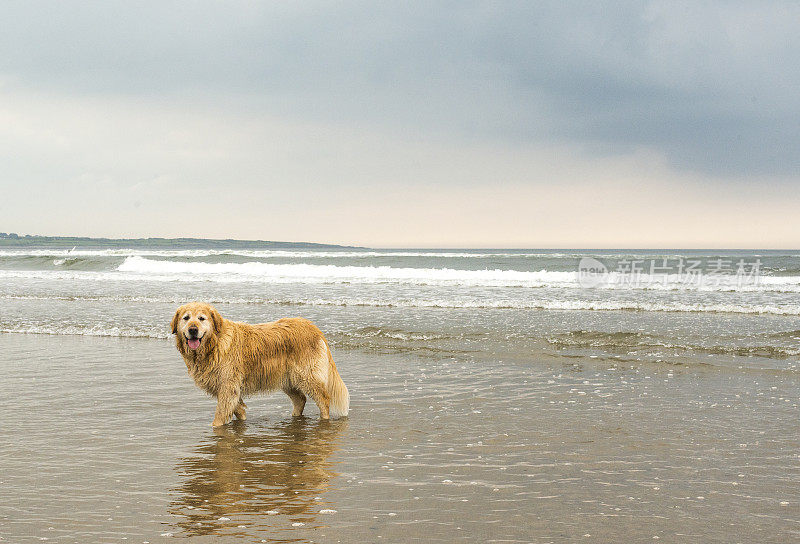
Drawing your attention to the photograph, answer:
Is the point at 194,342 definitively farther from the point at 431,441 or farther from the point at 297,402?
the point at 431,441

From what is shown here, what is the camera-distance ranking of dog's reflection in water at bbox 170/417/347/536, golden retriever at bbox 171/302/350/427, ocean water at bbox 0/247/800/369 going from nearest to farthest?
dog's reflection in water at bbox 170/417/347/536
golden retriever at bbox 171/302/350/427
ocean water at bbox 0/247/800/369

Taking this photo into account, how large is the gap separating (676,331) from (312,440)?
961 cm

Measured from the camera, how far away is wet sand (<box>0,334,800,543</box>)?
4039 mm

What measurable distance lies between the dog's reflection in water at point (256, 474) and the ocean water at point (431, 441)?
0.02 m

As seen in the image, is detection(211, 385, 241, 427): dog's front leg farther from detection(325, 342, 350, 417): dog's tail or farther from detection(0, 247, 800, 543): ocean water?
detection(325, 342, 350, 417): dog's tail

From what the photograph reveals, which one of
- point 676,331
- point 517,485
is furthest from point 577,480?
point 676,331

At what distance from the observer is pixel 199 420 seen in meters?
6.77

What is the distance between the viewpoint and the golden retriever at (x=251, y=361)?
258 inches

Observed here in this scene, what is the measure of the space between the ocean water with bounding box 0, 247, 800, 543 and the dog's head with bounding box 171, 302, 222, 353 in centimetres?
85

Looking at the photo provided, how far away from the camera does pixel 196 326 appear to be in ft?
21.0

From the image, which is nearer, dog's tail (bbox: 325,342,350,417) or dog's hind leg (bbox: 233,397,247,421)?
dog's hind leg (bbox: 233,397,247,421)

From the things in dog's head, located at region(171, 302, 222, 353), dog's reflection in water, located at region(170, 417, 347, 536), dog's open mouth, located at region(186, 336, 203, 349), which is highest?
dog's head, located at region(171, 302, 222, 353)

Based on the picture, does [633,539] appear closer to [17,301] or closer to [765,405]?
[765,405]

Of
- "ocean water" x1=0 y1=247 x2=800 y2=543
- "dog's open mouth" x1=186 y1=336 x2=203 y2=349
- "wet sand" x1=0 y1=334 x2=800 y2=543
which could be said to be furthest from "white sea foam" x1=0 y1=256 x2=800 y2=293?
"dog's open mouth" x1=186 y1=336 x2=203 y2=349
